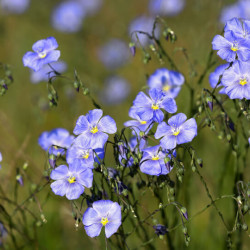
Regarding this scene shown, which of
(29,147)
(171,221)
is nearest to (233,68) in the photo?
(171,221)

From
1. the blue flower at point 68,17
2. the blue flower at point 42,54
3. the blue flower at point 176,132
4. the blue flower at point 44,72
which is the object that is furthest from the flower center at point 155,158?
the blue flower at point 68,17

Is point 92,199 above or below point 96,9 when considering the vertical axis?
below

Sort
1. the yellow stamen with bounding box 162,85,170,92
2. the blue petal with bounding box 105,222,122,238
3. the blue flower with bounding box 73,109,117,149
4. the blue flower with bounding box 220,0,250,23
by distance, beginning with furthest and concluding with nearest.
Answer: the blue flower with bounding box 220,0,250,23, the yellow stamen with bounding box 162,85,170,92, the blue flower with bounding box 73,109,117,149, the blue petal with bounding box 105,222,122,238

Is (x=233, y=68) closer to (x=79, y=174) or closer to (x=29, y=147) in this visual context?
(x=79, y=174)

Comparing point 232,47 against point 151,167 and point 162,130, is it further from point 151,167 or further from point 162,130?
point 151,167

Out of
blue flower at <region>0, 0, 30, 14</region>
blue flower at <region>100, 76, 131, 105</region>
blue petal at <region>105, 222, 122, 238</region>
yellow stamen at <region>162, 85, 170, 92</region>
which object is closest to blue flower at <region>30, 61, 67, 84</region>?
yellow stamen at <region>162, 85, 170, 92</region>

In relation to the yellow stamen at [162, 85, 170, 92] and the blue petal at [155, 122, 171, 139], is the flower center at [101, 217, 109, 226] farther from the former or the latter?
the yellow stamen at [162, 85, 170, 92]
